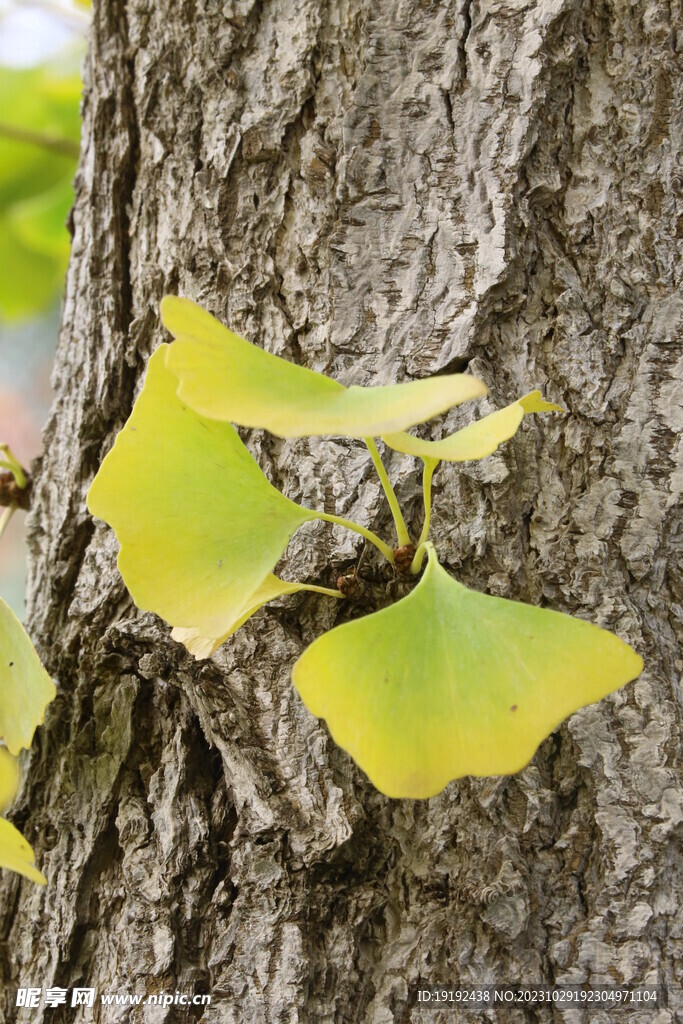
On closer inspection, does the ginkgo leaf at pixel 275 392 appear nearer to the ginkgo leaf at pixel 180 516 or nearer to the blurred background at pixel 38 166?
the ginkgo leaf at pixel 180 516

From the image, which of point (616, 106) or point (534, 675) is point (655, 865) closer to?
point (534, 675)

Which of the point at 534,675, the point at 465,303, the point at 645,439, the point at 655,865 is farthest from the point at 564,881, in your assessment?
the point at 465,303

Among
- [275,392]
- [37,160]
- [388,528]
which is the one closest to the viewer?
[275,392]

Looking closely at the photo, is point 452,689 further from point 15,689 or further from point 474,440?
point 15,689

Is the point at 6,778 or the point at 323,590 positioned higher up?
the point at 323,590

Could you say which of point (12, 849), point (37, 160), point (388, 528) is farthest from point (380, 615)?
point (37, 160)

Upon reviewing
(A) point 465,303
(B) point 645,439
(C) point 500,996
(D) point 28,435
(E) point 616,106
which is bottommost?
(C) point 500,996
